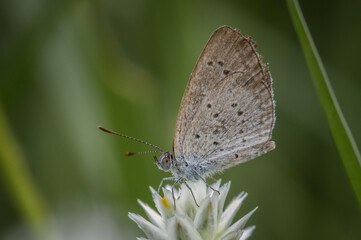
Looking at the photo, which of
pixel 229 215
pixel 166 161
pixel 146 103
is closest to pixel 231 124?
pixel 166 161

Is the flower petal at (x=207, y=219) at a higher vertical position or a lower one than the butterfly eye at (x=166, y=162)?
lower

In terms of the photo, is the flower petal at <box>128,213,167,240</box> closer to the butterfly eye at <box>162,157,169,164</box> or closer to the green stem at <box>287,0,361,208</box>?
the butterfly eye at <box>162,157,169,164</box>

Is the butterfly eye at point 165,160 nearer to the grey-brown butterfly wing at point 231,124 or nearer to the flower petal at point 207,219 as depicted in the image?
the grey-brown butterfly wing at point 231,124

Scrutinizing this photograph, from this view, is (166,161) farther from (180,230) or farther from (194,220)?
(180,230)

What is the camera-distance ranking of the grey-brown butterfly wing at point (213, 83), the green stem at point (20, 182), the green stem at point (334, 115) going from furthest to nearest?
the green stem at point (20, 182) < the grey-brown butterfly wing at point (213, 83) < the green stem at point (334, 115)

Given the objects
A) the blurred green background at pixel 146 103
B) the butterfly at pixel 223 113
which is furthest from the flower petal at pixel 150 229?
the blurred green background at pixel 146 103

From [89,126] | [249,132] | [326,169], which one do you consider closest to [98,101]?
[89,126]

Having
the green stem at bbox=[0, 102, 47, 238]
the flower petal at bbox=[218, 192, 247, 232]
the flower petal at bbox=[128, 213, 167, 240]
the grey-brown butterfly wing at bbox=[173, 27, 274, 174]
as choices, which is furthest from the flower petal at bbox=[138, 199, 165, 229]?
the green stem at bbox=[0, 102, 47, 238]
